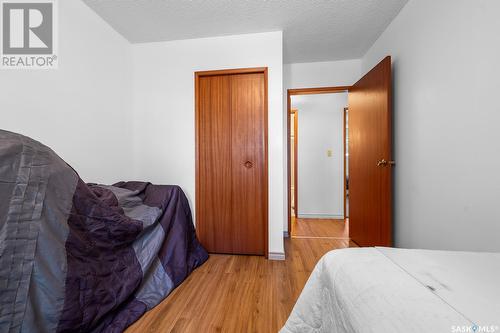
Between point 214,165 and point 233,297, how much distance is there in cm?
127

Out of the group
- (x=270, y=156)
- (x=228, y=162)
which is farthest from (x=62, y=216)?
(x=270, y=156)

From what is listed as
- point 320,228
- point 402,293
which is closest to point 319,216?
point 320,228

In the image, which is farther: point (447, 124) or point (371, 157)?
point (371, 157)

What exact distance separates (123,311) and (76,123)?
58.8 inches

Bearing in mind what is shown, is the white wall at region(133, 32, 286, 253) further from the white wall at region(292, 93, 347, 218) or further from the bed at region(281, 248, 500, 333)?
the white wall at region(292, 93, 347, 218)

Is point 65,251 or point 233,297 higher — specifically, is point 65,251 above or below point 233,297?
above

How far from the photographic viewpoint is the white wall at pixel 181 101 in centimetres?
211

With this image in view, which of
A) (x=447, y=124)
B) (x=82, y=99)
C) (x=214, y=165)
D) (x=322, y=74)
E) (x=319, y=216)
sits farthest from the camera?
(x=319, y=216)

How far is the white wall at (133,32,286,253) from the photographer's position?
2105 mm

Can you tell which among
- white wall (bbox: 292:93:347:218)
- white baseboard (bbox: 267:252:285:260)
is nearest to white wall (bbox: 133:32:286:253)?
white baseboard (bbox: 267:252:285:260)

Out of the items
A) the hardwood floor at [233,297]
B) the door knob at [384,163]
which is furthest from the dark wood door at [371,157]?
the hardwood floor at [233,297]

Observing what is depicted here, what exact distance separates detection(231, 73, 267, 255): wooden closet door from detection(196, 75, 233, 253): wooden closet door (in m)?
0.07

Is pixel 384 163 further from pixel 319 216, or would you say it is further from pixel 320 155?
pixel 319 216

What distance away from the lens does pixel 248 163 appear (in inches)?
86.0
